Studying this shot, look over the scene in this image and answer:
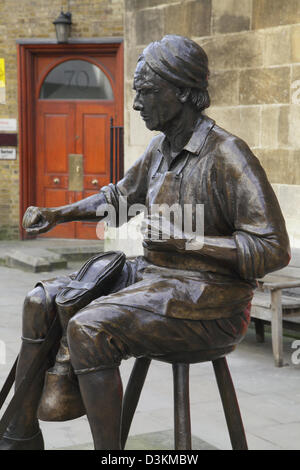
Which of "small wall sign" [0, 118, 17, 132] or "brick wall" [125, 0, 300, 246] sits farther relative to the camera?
"small wall sign" [0, 118, 17, 132]

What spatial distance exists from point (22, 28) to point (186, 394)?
33.9 ft

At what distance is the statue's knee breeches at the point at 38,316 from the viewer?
308cm

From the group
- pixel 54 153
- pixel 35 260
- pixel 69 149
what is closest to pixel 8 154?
pixel 54 153

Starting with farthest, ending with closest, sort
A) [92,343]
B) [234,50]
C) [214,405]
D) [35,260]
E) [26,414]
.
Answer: [35,260] → [234,50] → [214,405] → [26,414] → [92,343]

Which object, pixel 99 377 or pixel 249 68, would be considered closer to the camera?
pixel 99 377

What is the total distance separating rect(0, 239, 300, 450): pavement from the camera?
13.2 ft

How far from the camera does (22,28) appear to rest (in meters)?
12.2

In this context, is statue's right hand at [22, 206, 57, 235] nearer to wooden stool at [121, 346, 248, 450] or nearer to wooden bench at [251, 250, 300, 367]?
wooden stool at [121, 346, 248, 450]

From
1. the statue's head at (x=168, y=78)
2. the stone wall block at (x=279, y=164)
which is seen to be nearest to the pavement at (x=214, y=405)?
the stone wall block at (x=279, y=164)

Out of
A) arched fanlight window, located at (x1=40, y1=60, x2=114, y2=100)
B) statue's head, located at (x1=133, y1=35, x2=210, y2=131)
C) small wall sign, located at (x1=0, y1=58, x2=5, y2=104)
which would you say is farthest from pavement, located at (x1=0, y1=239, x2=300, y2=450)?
small wall sign, located at (x1=0, y1=58, x2=5, y2=104)

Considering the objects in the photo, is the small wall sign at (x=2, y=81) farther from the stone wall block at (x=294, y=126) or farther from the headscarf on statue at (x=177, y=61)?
the headscarf on statue at (x=177, y=61)

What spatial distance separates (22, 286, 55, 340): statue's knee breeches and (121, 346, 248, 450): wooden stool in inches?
17.3

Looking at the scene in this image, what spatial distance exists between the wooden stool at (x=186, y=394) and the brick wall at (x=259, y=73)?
10.6 feet

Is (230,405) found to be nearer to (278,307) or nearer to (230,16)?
(278,307)
